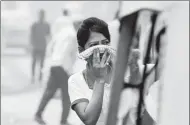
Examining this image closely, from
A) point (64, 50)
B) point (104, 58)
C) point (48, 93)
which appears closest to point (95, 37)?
point (104, 58)

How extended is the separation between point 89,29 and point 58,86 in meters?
2.19

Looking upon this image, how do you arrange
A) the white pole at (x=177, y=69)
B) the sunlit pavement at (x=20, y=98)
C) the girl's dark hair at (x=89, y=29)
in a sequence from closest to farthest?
the white pole at (x=177, y=69) → the girl's dark hair at (x=89, y=29) → the sunlit pavement at (x=20, y=98)

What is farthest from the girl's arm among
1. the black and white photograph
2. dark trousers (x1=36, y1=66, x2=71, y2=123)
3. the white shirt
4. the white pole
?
dark trousers (x1=36, y1=66, x2=71, y2=123)

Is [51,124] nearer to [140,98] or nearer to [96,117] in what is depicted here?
[96,117]

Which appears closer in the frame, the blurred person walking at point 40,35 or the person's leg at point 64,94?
the person's leg at point 64,94

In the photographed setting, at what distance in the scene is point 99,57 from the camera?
6.15 ft

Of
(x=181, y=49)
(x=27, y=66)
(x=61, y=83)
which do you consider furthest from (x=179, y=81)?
(x=27, y=66)

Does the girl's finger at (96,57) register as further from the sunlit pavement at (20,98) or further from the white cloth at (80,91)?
the sunlit pavement at (20,98)

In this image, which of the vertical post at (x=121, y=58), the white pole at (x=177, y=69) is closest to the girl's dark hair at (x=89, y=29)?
the vertical post at (x=121, y=58)

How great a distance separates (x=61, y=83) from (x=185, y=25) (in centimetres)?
282

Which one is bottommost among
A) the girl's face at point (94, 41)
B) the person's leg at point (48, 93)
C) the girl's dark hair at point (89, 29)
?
the person's leg at point (48, 93)

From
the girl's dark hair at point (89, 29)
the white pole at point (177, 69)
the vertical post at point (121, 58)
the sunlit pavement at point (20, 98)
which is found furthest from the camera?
the sunlit pavement at point (20, 98)

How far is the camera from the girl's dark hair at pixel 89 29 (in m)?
1.97

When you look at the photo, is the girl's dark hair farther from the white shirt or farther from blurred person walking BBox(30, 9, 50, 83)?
blurred person walking BBox(30, 9, 50, 83)
